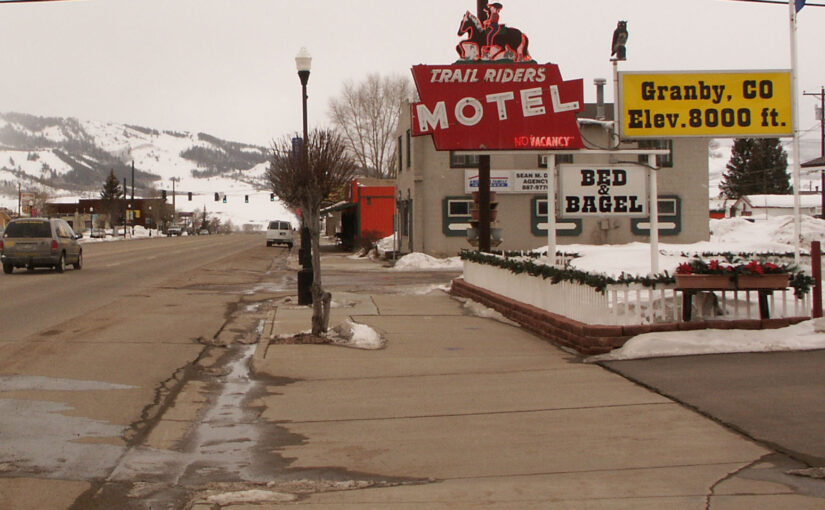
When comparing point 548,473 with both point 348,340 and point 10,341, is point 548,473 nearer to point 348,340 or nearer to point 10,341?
point 348,340

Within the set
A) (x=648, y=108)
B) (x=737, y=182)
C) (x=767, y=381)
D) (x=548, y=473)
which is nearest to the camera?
(x=548, y=473)

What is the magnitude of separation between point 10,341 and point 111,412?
507 cm

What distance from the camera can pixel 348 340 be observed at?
474 inches

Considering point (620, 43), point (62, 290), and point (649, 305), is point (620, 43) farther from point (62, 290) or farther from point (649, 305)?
point (62, 290)

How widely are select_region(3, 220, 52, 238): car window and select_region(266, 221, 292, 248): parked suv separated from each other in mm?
33633

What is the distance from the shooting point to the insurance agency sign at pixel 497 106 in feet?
51.2

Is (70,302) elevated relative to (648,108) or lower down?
lower down

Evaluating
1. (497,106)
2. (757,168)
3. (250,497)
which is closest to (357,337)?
(497,106)

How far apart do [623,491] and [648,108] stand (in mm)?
8933

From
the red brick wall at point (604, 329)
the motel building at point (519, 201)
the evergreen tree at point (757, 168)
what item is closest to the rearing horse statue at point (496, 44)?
the red brick wall at point (604, 329)

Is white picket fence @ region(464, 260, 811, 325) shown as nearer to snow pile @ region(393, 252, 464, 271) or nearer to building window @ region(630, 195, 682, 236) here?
snow pile @ region(393, 252, 464, 271)

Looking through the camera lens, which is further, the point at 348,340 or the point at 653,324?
the point at 348,340

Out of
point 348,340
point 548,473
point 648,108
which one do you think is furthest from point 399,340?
point 548,473

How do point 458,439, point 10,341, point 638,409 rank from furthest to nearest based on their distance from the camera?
point 10,341, point 638,409, point 458,439
